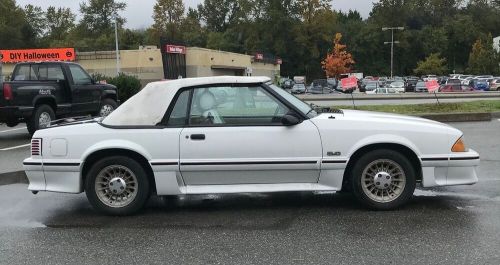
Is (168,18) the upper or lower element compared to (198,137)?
upper

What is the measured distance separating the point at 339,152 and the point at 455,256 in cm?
171

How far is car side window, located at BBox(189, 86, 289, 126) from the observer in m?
5.94

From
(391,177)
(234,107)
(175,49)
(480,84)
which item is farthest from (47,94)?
(480,84)

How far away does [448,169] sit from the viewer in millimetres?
5805

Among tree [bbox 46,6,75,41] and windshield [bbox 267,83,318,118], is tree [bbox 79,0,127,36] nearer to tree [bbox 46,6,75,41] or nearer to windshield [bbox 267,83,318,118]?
tree [bbox 46,6,75,41]

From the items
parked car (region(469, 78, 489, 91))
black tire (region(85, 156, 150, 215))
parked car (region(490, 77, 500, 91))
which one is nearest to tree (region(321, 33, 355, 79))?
parked car (region(469, 78, 489, 91))

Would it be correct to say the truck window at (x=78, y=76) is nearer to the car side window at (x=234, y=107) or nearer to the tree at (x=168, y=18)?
the car side window at (x=234, y=107)

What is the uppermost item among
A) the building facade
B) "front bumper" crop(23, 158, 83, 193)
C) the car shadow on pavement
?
the building facade

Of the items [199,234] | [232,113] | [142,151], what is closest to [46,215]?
[142,151]

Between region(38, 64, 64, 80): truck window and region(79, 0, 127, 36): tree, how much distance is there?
348 feet

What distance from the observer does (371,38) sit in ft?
359

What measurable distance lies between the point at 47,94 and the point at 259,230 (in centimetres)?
986

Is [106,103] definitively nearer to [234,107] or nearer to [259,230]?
[234,107]

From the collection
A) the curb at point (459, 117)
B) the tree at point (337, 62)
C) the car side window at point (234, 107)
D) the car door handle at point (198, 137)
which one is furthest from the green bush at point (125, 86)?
the tree at point (337, 62)
